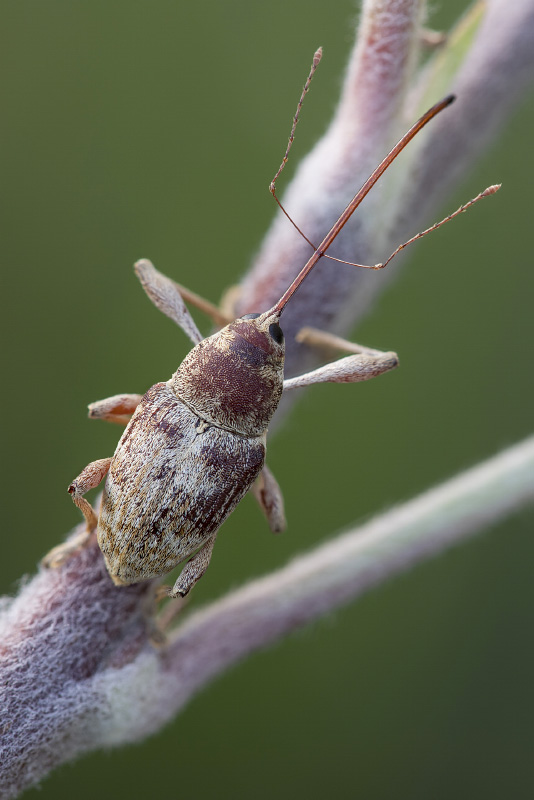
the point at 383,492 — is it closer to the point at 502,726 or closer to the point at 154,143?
the point at 502,726

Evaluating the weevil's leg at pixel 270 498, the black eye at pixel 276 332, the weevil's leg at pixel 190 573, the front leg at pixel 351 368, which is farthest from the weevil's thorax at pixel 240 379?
the weevil's leg at pixel 190 573

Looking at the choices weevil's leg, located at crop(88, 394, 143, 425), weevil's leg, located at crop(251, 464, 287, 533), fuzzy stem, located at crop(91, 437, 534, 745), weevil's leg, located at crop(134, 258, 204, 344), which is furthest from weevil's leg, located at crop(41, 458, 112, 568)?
weevil's leg, located at crop(134, 258, 204, 344)

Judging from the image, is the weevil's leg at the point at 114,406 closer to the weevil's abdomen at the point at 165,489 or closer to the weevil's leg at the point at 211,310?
the weevil's abdomen at the point at 165,489

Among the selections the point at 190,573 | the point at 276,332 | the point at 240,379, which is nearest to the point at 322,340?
the point at 276,332

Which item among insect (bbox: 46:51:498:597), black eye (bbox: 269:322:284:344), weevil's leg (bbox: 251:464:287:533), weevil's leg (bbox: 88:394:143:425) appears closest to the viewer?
insect (bbox: 46:51:498:597)

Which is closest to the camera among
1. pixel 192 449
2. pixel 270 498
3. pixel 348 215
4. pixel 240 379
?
pixel 348 215

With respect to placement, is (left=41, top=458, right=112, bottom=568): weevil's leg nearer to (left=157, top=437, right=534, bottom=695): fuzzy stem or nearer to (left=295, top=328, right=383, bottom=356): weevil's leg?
(left=157, top=437, right=534, bottom=695): fuzzy stem

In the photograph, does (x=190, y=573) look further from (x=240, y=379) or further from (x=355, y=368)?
(x=355, y=368)
